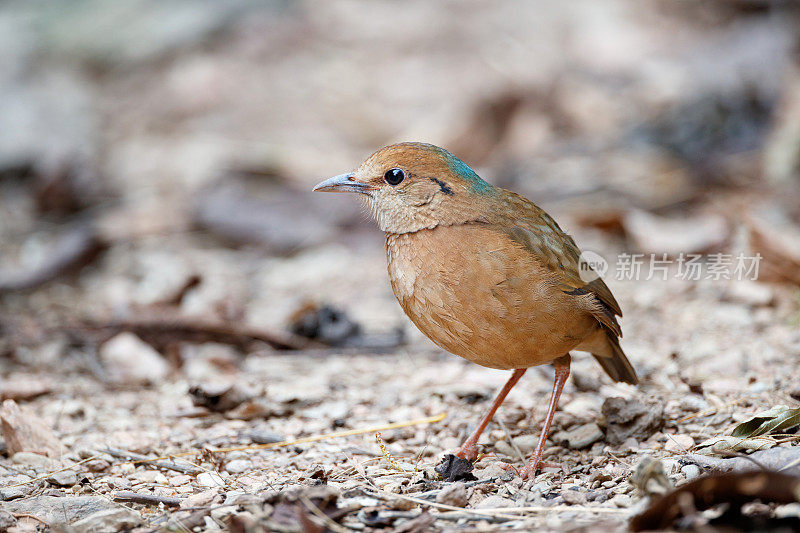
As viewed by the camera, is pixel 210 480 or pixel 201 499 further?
pixel 210 480

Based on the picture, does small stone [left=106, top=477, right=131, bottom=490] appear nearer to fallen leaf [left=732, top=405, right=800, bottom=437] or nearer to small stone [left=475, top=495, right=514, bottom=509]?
small stone [left=475, top=495, right=514, bottom=509]

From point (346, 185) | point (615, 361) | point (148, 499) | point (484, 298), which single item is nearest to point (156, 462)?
point (148, 499)

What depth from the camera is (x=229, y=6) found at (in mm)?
11461

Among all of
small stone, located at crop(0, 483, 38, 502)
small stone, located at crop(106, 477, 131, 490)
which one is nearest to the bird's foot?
small stone, located at crop(106, 477, 131, 490)

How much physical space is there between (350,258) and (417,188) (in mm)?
3243

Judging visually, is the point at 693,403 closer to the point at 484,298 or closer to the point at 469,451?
the point at 469,451

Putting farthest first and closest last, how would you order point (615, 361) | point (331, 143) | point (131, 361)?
point (331, 143) < point (131, 361) < point (615, 361)

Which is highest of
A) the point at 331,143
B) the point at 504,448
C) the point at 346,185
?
the point at 346,185

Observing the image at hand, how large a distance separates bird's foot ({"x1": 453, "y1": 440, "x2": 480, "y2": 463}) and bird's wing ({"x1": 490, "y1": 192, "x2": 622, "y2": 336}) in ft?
2.66

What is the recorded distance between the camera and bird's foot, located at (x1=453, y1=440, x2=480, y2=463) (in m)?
3.76

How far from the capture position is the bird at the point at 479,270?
3.45 meters

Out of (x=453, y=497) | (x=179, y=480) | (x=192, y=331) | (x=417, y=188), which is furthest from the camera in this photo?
(x=192, y=331)

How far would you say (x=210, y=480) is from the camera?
11.5ft

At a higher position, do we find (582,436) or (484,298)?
(484,298)
